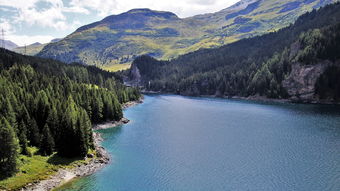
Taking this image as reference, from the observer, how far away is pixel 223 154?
88.2m

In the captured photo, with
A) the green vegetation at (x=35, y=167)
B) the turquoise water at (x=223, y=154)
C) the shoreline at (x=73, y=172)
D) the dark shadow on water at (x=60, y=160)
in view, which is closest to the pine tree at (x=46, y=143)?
the green vegetation at (x=35, y=167)

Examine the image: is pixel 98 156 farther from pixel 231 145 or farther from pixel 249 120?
pixel 249 120

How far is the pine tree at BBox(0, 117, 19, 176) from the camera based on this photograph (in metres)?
60.0

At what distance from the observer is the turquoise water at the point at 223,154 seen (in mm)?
66688

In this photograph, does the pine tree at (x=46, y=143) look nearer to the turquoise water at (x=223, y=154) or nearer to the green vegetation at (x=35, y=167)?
the green vegetation at (x=35, y=167)

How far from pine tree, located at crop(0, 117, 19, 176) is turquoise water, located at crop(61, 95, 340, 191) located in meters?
12.7

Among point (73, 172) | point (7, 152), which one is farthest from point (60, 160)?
point (7, 152)

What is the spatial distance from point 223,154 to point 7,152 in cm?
5378

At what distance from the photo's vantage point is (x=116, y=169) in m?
74.4

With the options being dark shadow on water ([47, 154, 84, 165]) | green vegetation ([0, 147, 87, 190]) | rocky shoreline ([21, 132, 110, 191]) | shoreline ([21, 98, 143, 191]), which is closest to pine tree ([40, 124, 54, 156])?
green vegetation ([0, 147, 87, 190])

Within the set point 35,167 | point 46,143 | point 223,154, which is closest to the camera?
point 35,167

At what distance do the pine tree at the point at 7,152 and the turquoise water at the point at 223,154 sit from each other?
12.7 meters

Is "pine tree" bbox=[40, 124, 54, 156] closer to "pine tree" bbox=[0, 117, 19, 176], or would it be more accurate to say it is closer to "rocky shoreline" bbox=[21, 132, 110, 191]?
"rocky shoreline" bbox=[21, 132, 110, 191]

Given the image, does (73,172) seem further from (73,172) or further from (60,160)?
(60,160)
